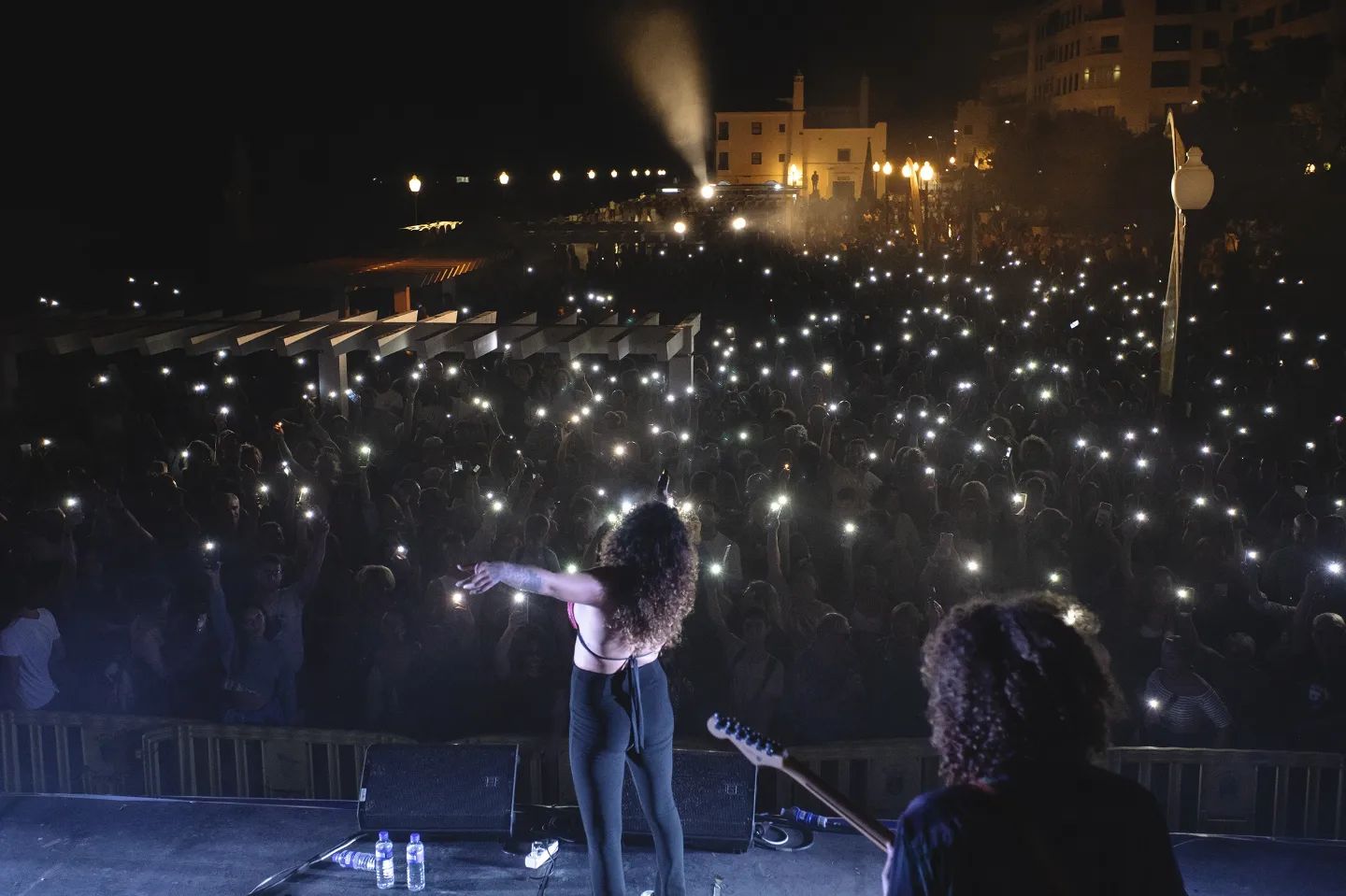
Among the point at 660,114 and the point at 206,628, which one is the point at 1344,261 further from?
the point at 660,114

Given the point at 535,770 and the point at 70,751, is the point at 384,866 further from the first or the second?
the point at 70,751

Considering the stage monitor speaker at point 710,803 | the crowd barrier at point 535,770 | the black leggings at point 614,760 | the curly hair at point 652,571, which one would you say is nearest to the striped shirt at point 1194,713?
the crowd barrier at point 535,770

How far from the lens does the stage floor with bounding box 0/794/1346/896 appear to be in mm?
4543

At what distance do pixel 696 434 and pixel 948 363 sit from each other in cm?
439

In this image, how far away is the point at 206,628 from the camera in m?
6.38

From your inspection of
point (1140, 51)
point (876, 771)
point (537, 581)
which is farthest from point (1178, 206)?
point (1140, 51)

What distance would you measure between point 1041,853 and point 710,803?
9.50 feet

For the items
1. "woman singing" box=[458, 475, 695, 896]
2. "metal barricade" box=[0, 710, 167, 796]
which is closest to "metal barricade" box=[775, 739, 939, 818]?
"woman singing" box=[458, 475, 695, 896]

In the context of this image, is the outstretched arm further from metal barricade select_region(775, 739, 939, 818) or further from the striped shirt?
the striped shirt

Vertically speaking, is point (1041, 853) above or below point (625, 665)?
above

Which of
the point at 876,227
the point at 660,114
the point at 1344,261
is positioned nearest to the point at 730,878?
the point at 1344,261

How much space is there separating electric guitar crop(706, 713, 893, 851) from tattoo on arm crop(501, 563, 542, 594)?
0.78 meters

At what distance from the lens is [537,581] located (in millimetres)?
3494

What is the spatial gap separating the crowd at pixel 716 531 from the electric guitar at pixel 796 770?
693mm
